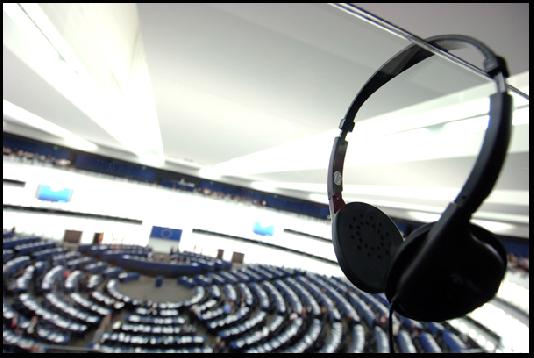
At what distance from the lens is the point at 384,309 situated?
13.9m

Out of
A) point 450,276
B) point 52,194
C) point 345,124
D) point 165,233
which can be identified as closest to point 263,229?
point 165,233

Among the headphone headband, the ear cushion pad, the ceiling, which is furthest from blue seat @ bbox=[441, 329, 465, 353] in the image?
the headphone headband

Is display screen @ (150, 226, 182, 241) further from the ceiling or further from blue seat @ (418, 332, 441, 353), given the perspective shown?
blue seat @ (418, 332, 441, 353)

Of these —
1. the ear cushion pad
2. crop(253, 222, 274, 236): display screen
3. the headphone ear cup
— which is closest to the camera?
the headphone ear cup

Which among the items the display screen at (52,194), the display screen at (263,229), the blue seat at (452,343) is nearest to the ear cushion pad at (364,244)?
the blue seat at (452,343)

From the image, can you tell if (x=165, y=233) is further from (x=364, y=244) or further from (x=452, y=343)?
(x=364, y=244)

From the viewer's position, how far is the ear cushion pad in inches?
40.4

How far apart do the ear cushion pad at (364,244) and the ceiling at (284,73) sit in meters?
1.10

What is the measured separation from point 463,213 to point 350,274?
1.48ft

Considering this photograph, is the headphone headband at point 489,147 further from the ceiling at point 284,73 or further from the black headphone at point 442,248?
the ceiling at point 284,73

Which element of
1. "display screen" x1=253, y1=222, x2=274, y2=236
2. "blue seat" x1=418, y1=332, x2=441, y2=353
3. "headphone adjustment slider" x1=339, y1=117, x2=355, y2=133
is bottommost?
"blue seat" x1=418, y1=332, x2=441, y2=353

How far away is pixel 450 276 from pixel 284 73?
229 cm

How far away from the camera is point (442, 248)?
748mm

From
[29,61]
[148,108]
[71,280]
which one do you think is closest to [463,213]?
[29,61]
